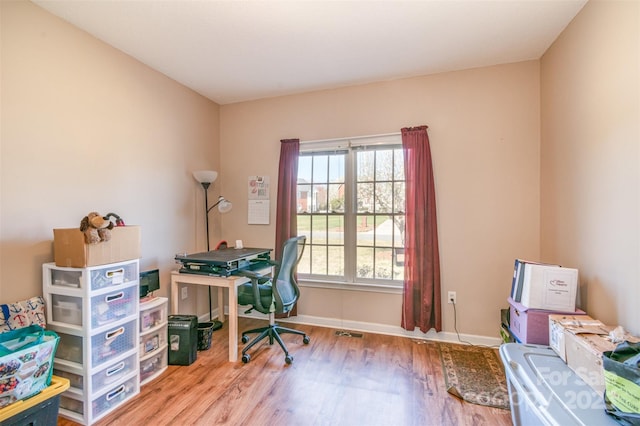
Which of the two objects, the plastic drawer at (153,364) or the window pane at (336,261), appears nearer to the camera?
the plastic drawer at (153,364)

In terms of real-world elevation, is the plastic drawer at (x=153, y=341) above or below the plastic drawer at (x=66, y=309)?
below

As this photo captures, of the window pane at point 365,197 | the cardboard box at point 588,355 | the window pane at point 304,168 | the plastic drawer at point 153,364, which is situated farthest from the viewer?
the window pane at point 304,168

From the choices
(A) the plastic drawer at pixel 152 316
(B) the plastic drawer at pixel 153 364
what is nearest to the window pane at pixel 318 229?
(A) the plastic drawer at pixel 152 316

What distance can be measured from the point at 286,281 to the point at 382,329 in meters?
1.20

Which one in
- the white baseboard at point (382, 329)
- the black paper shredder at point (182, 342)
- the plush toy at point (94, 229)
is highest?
the plush toy at point (94, 229)

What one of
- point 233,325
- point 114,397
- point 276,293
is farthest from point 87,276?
point 276,293

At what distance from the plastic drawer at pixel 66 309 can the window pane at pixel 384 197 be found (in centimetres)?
255

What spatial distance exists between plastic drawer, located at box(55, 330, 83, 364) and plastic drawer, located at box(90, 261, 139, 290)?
0.34 meters

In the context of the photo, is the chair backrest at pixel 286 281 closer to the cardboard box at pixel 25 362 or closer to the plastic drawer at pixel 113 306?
the plastic drawer at pixel 113 306

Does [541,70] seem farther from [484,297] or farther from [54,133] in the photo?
[54,133]

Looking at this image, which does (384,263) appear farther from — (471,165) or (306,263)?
(471,165)

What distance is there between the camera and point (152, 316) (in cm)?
230

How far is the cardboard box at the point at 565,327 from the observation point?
156 cm

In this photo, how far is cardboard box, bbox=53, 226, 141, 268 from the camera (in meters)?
1.71
